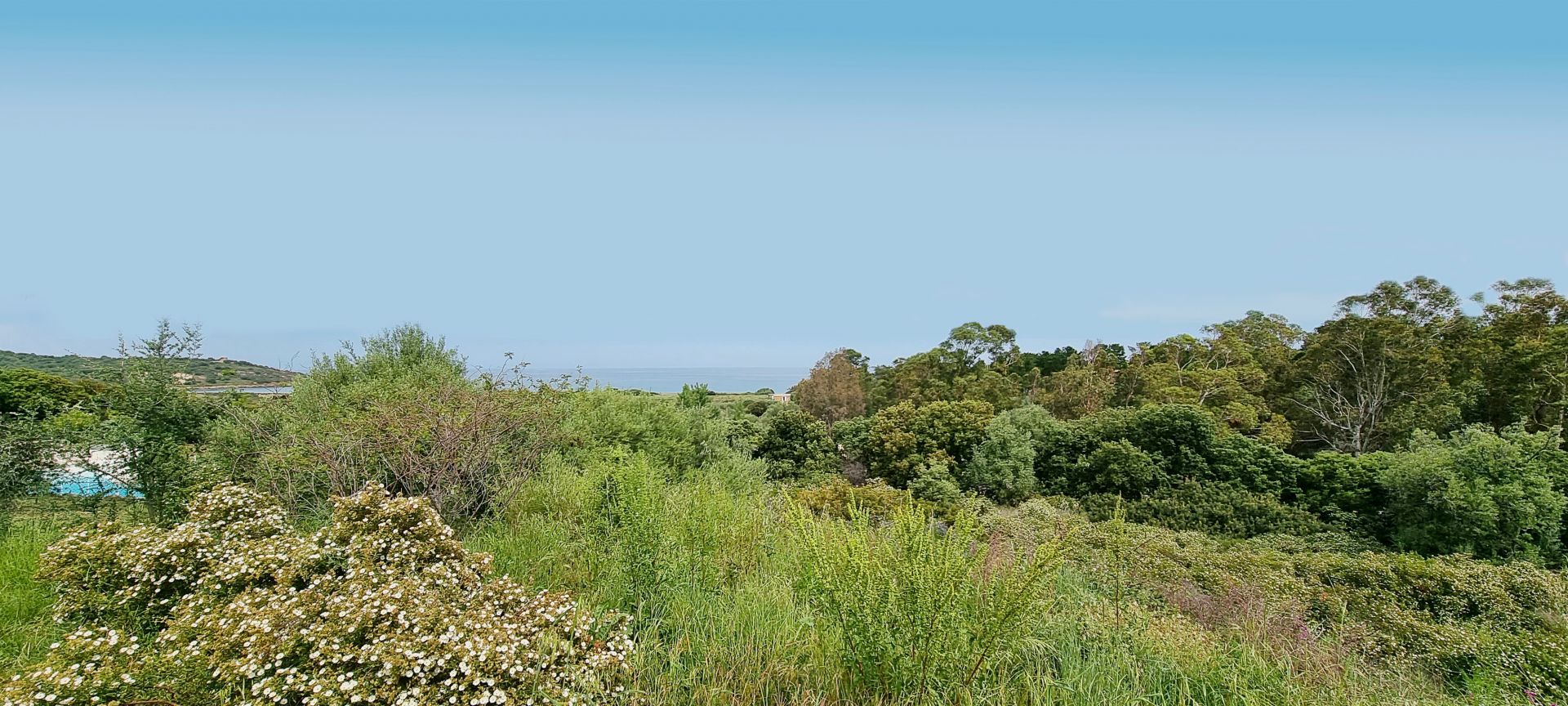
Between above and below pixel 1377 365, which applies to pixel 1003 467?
below

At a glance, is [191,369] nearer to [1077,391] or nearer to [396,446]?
[396,446]

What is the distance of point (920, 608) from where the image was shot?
6.97 feet

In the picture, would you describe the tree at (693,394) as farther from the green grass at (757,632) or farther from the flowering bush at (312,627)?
the flowering bush at (312,627)

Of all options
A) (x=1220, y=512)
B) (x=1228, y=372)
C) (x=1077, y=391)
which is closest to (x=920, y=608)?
(x=1220, y=512)

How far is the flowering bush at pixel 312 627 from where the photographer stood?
1954 mm

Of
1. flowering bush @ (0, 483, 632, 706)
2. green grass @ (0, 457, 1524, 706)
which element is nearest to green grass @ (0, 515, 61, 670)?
green grass @ (0, 457, 1524, 706)

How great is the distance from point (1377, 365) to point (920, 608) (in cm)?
2541

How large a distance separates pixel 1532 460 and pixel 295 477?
19561 millimetres

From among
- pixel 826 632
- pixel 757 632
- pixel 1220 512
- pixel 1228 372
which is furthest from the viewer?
pixel 1228 372

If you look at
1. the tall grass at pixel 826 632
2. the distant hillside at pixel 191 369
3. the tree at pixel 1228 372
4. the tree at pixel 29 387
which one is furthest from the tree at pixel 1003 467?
the tree at pixel 29 387

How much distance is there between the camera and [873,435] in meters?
18.0

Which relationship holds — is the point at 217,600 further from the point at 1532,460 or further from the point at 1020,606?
the point at 1532,460

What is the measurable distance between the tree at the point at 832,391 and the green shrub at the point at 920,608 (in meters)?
24.2

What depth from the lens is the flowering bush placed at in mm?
1954
